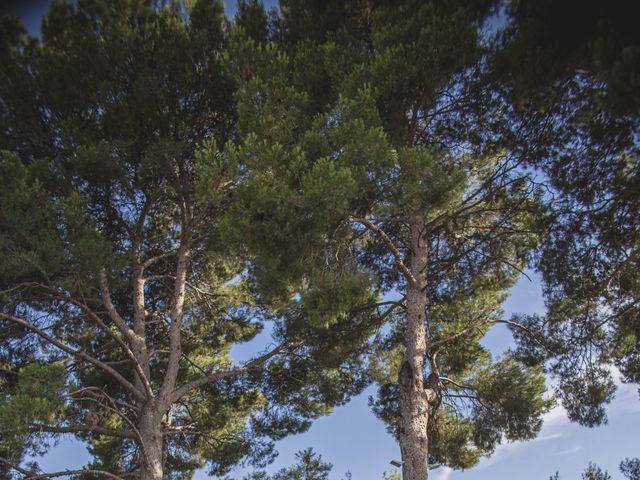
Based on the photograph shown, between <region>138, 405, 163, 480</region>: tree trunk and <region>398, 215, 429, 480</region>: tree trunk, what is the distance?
3.76 metres

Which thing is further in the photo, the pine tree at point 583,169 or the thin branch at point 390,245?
the thin branch at point 390,245

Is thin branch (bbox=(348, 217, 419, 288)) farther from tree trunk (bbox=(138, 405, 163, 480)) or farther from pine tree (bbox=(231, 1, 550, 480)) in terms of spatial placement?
tree trunk (bbox=(138, 405, 163, 480))

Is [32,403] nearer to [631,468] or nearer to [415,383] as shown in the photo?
[415,383]

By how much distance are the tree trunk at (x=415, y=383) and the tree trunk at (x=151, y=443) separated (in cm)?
376

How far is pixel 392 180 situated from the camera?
6262 mm

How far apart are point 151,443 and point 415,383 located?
4214 millimetres

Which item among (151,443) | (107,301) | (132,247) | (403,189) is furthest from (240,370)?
(403,189)

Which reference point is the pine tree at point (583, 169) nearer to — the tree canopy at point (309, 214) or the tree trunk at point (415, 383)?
the tree canopy at point (309, 214)

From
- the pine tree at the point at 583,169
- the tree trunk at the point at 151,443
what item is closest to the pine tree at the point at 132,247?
the tree trunk at the point at 151,443

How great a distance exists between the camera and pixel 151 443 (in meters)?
7.73

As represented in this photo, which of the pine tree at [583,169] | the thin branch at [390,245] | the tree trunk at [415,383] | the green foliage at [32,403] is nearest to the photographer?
the pine tree at [583,169]

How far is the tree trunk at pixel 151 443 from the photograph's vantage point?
7449 mm

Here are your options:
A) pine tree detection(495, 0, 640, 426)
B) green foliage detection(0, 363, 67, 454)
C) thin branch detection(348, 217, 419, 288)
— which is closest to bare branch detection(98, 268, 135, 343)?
green foliage detection(0, 363, 67, 454)

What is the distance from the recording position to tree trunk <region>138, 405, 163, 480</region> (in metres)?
7.45
